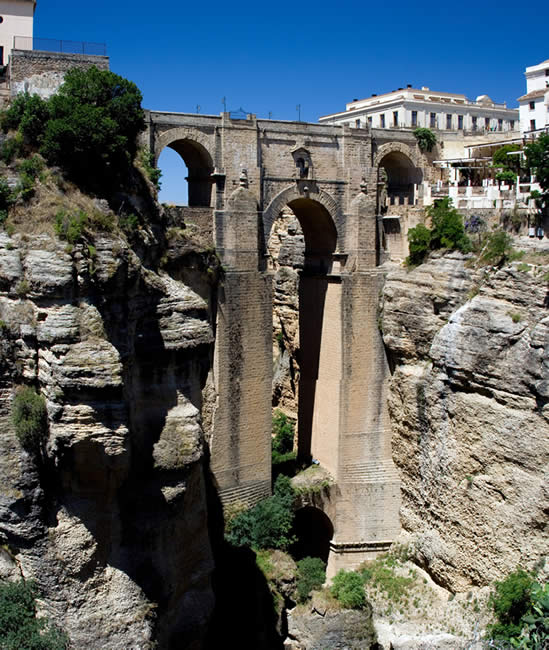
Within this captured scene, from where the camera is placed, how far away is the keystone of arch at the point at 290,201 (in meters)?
27.2

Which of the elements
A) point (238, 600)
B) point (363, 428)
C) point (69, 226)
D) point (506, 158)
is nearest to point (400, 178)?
point (506, 158)

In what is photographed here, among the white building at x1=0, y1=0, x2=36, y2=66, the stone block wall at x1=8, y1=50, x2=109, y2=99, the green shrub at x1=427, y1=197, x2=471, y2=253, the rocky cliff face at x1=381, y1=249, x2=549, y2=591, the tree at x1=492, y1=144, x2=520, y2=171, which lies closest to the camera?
the stone block wall at x1=8, y1=50, x2=109, y2=99

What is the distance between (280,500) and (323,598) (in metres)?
3.53

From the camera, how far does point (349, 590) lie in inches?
1064

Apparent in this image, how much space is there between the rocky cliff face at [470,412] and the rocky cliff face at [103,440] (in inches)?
378

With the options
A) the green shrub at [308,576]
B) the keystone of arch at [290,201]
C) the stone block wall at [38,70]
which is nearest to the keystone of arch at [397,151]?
the keystone of arch at [290,201]

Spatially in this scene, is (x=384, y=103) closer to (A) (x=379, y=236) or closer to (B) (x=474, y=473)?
(A) (x=379, y=236)

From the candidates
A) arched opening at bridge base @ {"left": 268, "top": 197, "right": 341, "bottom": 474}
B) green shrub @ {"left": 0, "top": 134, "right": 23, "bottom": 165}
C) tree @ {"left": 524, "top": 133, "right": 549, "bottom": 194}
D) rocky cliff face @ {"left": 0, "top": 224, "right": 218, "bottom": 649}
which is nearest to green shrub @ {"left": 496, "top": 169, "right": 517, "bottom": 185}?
tree @ {"left": 524, "top": 133, "right": 549, "bottom": 194}

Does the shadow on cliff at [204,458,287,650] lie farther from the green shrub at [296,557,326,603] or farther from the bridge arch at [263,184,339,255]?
the bridge arch at [263,184,339,255]

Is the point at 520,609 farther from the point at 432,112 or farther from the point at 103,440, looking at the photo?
the point at 432,112

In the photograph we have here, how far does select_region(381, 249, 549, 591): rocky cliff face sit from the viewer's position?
2334 centimetres

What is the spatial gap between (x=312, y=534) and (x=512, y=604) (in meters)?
9.50

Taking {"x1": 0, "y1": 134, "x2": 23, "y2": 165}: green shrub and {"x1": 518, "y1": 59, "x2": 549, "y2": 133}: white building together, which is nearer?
{"x1": 0, "y1": 134, "x2": 23, "y2": 165}: green shrub

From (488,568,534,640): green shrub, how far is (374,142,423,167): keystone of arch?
1533 centimetres
